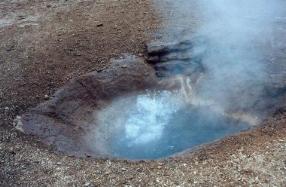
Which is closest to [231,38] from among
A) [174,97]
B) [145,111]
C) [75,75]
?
[174,97]

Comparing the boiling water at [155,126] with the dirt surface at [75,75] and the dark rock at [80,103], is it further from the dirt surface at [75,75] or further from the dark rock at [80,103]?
the dirt surface at [75,75]

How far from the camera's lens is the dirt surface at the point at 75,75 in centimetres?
523

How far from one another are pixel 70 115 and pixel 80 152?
39.1 inches

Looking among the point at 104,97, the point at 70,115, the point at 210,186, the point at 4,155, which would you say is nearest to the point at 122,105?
the point at 104,97

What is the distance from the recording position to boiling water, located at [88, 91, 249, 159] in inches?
256

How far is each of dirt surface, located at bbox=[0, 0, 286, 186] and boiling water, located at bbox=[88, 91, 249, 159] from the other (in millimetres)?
793

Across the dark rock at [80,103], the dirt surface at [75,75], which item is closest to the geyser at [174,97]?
the dark rock at [80,103]

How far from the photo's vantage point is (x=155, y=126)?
23.0 ft

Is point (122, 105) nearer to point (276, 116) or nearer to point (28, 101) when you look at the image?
point (28, 101)

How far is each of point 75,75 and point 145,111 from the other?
4.30ft

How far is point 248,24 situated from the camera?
7.87 meters

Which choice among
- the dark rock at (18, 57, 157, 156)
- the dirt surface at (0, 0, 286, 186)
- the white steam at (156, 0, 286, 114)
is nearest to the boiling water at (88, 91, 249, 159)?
the dark rock at (18, 57, 157, 156)

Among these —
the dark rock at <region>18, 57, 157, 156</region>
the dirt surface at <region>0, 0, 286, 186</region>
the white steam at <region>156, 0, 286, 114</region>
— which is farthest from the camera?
the white steam at <region>156, 0, 286, 114</region>

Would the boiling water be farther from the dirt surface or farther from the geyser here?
the dirt surface
